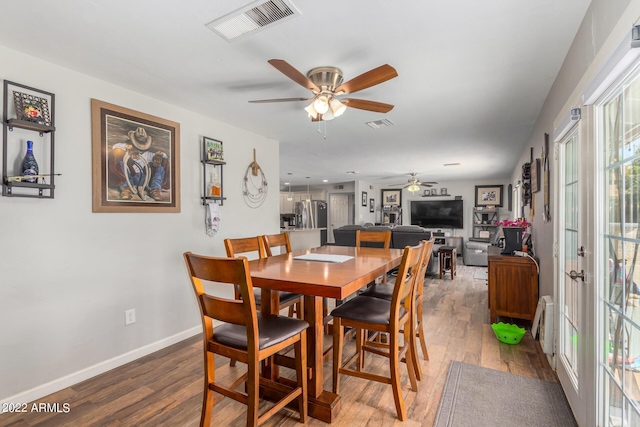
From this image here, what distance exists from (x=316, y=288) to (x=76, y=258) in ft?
6.43

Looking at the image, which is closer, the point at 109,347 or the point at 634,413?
the point at 634,413

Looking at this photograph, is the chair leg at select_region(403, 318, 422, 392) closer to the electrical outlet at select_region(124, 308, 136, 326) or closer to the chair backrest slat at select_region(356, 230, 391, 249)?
the chair backrest slat at select_region(356, 230, 391, 249)

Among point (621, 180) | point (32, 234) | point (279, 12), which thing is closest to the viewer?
point (621, 180)

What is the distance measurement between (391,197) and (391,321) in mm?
9087

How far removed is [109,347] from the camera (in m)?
2.50

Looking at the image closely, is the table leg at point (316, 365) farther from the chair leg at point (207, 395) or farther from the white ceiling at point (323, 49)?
the white ceiling at point (323, 49)

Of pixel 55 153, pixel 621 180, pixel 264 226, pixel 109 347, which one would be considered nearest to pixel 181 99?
pixel 55 153

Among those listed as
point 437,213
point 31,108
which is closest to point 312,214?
point 437,213

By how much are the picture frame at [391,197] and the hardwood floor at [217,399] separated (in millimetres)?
7415

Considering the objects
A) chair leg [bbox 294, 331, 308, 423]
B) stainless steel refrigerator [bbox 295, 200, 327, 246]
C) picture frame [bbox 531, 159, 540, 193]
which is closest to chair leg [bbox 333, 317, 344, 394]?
chair leg [bbox 294, 331, 308, 423]

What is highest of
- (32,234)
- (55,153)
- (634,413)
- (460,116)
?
(460,116)

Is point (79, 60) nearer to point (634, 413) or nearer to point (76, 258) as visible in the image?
point (76, 258)

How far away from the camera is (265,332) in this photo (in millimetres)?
1622

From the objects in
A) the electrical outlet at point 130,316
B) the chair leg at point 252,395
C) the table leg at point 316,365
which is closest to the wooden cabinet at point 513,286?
the table leg at point 316,365
